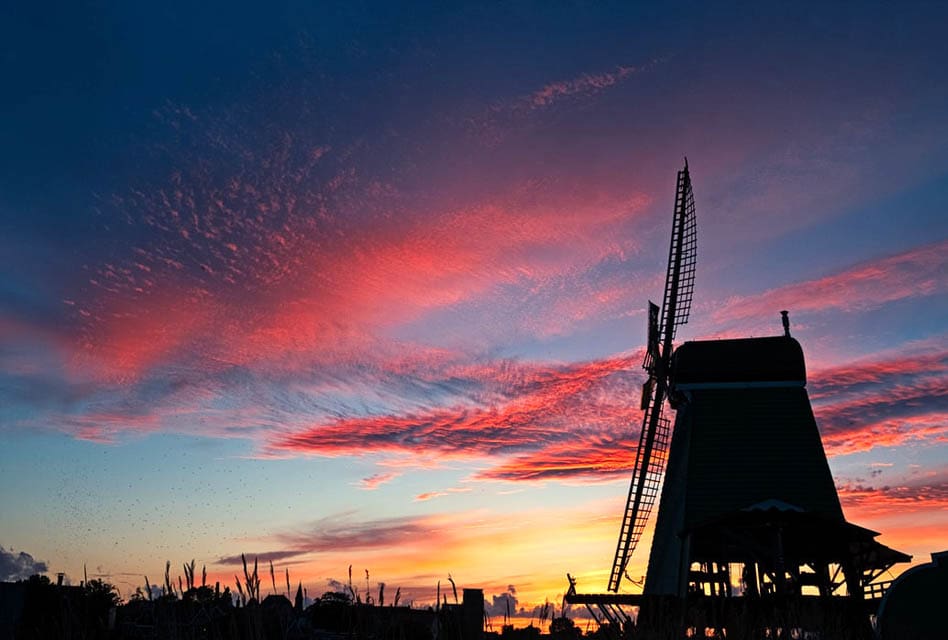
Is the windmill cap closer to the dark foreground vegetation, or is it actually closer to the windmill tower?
the windmill tower

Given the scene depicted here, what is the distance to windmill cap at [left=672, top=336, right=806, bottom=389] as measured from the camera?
30.5 metres

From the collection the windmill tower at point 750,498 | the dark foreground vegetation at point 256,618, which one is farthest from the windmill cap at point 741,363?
the dark foreground vegetation at point 256,618

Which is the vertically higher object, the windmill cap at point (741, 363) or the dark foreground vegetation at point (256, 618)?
the windmill cap at point (741, 363)

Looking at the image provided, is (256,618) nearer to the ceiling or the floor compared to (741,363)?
nearer to the floor

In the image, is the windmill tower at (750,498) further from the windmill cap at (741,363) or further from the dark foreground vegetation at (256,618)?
the dark foreground vegetation at (256,618)

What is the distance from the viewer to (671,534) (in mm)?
30531

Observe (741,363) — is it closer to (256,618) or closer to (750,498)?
(750,498)

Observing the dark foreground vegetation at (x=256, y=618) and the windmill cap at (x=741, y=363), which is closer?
the dark foreground vegetation at (x=256, y=618)

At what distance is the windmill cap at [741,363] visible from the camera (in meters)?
30.5

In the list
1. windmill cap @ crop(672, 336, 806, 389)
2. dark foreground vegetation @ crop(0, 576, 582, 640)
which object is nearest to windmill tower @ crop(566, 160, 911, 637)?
windmill cap @ crop(672, 336, 806, 389)

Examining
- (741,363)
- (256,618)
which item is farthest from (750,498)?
(256,618)

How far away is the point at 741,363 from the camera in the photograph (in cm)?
3098

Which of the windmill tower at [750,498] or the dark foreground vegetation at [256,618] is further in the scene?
the windmill tower at [750,498]

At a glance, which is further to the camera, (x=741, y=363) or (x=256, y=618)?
(x=741, y=363)
